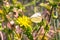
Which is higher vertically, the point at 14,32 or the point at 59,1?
the point at 59,1

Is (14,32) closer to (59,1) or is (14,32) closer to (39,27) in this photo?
(39,27)

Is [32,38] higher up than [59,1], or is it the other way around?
[59,1]

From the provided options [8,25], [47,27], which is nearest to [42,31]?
[47,27]

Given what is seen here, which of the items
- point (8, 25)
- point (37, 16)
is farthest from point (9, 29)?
point (37, 16)

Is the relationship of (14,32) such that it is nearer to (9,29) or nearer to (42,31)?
(9,29)

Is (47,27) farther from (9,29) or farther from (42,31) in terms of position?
(9,29)

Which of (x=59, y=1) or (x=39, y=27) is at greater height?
(x=59, y=1)

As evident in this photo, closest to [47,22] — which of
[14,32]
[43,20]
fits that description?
[43,20]
